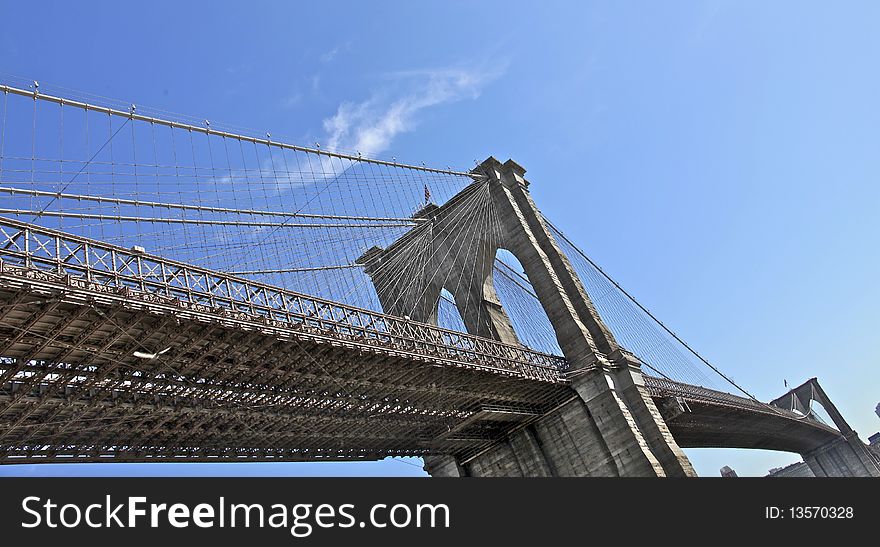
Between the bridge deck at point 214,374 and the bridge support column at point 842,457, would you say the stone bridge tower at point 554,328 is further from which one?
the bridge support column at point 842,457

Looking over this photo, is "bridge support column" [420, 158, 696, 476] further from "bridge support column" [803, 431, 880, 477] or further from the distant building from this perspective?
the distant building

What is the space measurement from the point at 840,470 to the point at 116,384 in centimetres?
10265

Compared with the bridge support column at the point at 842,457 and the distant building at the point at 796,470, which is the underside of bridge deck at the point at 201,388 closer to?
the bridge support column at the point at 842,457

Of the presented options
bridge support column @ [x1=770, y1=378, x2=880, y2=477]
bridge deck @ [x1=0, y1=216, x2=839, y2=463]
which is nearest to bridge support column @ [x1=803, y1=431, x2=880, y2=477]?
bridge support column @ [x1=770, y1=378, x2=880, y2=477]

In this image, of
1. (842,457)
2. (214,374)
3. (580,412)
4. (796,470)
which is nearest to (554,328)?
(580,412)

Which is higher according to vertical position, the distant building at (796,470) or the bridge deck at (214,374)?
the distant building at (796,470)

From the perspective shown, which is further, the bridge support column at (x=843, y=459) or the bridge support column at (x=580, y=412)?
the bridge support column at (x=843, y=459)

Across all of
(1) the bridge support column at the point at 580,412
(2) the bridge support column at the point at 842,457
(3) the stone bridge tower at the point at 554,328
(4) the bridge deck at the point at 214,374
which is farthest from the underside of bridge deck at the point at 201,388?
(2) the bridge support column at the point at 842,457

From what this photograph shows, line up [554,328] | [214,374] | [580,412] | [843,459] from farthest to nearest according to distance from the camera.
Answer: [843,459]
[554,328]
[580,412]
[214,374]

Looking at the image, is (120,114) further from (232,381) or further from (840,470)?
(840,470)

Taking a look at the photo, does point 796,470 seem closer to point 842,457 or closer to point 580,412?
point 842,457

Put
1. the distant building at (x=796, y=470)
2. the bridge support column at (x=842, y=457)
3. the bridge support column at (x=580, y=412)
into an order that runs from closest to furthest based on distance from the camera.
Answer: the bridge support column at (x=580, y=412) → the bridge support column at (x=842, y=457) → the distant building at (x=796, y=470)

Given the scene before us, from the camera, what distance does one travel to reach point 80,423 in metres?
20.5

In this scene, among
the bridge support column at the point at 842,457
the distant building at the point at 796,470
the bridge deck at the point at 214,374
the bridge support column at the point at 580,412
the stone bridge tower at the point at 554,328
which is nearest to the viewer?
the bridge deck at the point at 214,374
